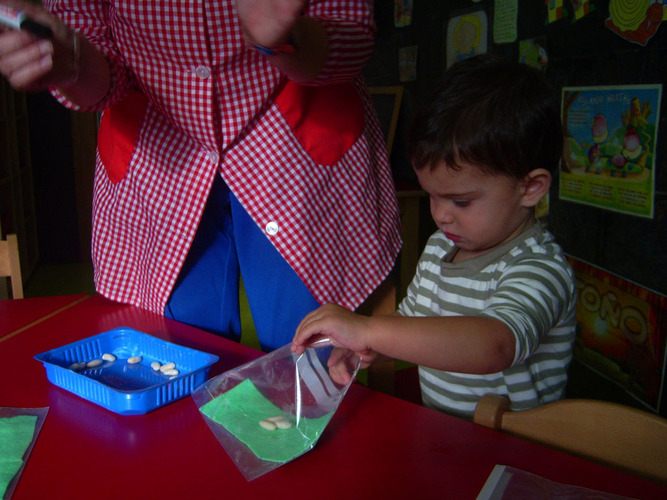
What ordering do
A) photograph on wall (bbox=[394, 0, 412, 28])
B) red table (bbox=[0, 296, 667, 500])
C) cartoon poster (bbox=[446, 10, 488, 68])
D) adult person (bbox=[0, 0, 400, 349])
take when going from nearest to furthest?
1. red table (bbox=[0, 296, 667, 500])
2. adult person (bbox=[0, 0, 400, 349])
3. cartoon poster (bbox=[446, 10, 488, 68])
4. photograph on wall (bbox=[394, 0, 412, 28])

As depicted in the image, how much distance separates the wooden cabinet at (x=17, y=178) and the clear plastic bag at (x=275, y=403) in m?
2.91

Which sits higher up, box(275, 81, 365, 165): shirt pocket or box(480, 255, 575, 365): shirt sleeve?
box(275, 81, 365, 165): shirt pocket

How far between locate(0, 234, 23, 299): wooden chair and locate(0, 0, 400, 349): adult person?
0.99 ft

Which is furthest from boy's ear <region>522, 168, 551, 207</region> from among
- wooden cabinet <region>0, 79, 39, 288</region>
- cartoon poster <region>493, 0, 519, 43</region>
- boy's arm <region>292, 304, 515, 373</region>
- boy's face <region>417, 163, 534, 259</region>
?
wooden cabinet <region>0, 79, 39, 288</region>

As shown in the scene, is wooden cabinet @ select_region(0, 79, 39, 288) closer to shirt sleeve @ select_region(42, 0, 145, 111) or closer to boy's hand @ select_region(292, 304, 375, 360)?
shirt sleeve @ select_region(42, 0, 145, 111)

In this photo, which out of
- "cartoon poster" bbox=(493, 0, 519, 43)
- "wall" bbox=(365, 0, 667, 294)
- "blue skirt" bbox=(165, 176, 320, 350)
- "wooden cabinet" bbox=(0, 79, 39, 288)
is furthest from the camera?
"wooden cabinet" bbox=(0, 79, 39, 288)

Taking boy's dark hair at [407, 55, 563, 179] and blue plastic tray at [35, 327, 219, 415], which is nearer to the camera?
blue plastic tray at [35, 327, 219, 415]

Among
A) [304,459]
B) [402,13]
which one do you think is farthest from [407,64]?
[304,459]

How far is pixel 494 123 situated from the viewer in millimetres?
831

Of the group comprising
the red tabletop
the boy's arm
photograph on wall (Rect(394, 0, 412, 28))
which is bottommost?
the red tabletop

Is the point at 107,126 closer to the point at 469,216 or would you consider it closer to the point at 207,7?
the point at 207,7

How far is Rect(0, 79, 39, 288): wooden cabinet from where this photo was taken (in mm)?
3512

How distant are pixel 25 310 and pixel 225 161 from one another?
481 millimetres

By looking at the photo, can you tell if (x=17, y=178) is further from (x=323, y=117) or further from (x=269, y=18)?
(x=269, y=18)
